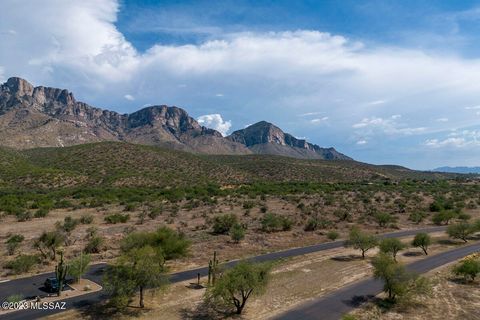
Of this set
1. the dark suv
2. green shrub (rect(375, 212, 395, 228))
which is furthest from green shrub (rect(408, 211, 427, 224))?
the dark suv

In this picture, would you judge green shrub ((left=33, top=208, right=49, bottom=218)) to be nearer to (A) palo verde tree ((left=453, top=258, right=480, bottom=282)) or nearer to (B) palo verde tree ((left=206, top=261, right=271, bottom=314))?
(B) palo verde tree ((left=206, top=261, right=271, bottom=314))

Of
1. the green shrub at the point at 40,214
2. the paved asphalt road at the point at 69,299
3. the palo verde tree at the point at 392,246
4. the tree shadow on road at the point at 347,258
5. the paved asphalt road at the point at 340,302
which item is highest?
the green shrub at the point at 40,214

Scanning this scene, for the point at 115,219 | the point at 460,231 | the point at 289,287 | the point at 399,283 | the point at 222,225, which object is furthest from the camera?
the point at 115,219

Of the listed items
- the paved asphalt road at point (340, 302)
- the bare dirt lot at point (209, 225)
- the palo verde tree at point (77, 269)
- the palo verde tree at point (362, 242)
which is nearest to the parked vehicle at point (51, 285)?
the palo verde tree at point (77, 269)

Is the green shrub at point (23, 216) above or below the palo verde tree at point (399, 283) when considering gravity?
above

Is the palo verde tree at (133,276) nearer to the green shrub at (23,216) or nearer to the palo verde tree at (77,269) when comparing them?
the palo verde tree at (77,269)

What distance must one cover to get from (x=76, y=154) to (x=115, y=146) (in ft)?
50.1

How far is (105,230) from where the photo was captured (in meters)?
53.8

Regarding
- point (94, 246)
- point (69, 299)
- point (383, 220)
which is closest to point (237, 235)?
point (94, 246)

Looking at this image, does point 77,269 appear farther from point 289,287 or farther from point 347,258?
point 347,258

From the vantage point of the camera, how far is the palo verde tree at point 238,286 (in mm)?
26531

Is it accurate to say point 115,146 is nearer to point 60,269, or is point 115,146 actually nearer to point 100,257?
point 100,257

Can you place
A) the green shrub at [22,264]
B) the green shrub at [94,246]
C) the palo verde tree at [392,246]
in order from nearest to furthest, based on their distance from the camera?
the green shrub at [22,264]
the palo verde tree at [392,246]
the green shrub at [94,246]

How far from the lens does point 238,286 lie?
26672 mm
